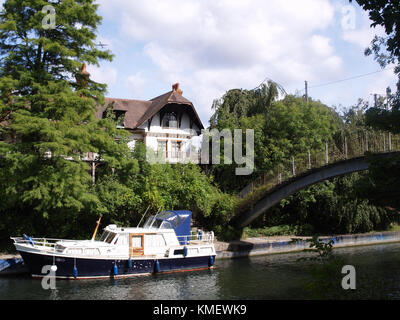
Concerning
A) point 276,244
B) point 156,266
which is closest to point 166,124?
point 276,244

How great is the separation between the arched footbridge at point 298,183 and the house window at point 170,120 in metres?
10.5

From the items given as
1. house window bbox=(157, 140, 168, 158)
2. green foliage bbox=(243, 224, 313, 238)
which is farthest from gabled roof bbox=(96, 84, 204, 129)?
green foliage bbox=(243, 224, 313, 238)

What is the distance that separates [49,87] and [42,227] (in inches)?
343

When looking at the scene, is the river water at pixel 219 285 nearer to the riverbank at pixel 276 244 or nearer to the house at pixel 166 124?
the riverbank at pixel 276 244

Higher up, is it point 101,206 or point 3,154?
point 3,154

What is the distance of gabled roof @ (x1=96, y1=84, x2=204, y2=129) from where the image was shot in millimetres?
35247

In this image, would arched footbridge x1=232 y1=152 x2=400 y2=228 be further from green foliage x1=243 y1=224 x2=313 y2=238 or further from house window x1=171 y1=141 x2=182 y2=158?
house window x1=171 y1=141 x2=182 y2=158

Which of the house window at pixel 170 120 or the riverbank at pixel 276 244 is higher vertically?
the house window at pixel 170 120

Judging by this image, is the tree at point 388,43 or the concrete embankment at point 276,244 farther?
the concrete embankment at point 276,244

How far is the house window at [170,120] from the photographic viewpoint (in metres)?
36.4

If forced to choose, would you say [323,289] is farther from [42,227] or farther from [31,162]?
[42,227]

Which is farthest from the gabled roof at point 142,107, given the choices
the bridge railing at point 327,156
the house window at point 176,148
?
the bridge railing at point 327,156

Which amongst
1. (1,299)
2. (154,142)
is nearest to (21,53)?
(1,299)

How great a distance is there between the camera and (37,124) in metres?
19.8
